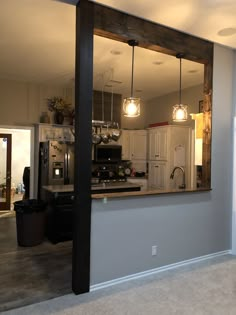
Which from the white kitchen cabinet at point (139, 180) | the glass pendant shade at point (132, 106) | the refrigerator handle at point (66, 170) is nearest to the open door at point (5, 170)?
the refrigerator handle at point (66, 170)

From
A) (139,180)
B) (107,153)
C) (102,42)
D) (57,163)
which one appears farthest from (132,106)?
(139,180)

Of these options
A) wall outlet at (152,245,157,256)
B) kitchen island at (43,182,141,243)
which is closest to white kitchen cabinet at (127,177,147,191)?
kitchen island at (43,182,141,243)

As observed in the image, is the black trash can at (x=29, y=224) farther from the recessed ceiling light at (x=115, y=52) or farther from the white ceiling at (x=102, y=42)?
the recessed ceiling light at (x=115, y=52)

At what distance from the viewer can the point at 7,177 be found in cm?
701

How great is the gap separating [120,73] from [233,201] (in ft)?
10.3

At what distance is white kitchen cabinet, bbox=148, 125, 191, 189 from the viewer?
19.5 feet

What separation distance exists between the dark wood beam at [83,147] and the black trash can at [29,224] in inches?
→ 66.8

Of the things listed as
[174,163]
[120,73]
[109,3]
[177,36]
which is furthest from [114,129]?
[109,3]

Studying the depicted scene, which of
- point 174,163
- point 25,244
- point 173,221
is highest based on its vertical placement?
point 174,163

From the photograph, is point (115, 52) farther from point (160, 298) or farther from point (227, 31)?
point (160, 298)

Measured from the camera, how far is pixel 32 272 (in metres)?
3.14

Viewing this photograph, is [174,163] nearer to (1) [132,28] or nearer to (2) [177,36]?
(2) [177,36]

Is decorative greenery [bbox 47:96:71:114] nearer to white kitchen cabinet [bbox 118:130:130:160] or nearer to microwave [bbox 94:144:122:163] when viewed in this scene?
microwave [bbox 94:144:122:163]

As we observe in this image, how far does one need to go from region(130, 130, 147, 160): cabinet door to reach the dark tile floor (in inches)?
130
